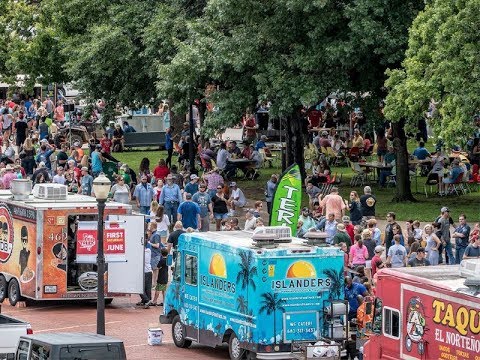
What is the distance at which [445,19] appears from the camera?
119 ft

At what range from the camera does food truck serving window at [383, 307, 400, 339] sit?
2297 cm

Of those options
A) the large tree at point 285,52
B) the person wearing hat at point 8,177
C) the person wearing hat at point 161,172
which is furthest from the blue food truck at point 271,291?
the person wearing hat at point 161,172

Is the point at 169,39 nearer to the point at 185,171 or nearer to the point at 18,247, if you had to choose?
the point at 185,171

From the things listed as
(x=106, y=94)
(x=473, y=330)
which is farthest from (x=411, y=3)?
(x=473, y=330)

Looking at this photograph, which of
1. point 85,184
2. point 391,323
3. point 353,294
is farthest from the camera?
point 85,184

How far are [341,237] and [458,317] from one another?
10256 millimetres

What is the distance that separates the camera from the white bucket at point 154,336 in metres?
28.7

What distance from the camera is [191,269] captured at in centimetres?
2783

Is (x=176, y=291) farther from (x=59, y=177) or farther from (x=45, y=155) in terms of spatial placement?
(x=45, y=155)

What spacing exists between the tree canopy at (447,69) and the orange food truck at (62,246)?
8459 mm

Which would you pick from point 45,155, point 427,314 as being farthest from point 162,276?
point 45,155

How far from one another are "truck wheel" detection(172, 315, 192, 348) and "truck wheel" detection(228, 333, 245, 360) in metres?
1.87

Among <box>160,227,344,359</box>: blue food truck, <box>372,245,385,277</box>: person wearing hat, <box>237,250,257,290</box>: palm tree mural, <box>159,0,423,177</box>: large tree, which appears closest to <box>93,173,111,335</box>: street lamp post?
<box>160,227,344,359</box>: blue food truck

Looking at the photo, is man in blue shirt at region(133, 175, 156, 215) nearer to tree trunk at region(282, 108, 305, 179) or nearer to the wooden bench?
tree trunk at region(282, 108, 305, 179)
